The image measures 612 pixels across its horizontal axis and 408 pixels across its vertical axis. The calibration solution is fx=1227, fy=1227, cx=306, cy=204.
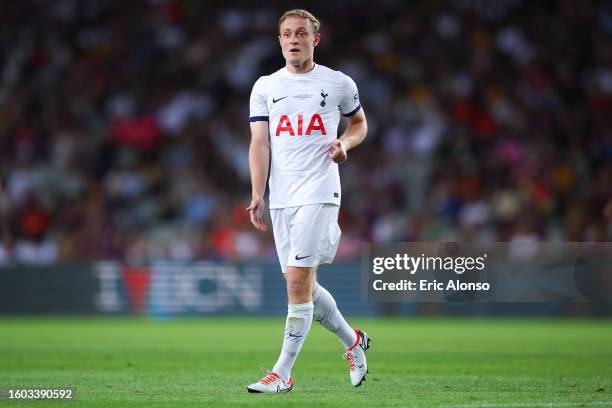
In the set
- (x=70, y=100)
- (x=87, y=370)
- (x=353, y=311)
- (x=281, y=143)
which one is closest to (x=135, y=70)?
(x=70, y=100)

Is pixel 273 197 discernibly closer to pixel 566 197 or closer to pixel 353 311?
pixel 353 311

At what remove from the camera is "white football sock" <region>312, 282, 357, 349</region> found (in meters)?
9.18

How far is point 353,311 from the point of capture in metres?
21.4

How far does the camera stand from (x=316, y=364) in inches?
469

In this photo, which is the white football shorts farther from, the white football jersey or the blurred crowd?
the blurred crowd

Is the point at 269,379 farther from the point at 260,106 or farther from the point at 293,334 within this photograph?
the point at 260,106

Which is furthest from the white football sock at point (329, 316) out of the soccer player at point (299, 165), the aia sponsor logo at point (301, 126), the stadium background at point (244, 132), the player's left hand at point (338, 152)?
the stadium background at point (244, 132)

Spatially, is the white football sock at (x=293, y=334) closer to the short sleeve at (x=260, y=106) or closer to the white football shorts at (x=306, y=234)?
the white football shorts at (x=306, y=234)

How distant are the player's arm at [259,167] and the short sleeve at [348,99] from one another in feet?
1.99

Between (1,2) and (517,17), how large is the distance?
37.1 feet

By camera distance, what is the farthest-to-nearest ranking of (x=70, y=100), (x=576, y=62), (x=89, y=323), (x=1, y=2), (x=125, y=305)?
(x=1, y=2), (x=70, y=100), (x=576, y=62), (x=125, y=305), (x=89, y=323)

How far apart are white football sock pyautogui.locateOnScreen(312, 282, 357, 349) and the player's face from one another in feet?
5.58

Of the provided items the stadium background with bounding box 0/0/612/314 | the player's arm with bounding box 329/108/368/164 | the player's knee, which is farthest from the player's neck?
the stadium background with bounding box 0/0/612/314

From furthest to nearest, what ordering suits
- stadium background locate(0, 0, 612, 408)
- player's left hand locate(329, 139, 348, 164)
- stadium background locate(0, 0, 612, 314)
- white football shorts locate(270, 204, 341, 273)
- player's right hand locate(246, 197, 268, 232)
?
stadium background locate(0, 0, 612, 314)
stadium background locate(0, 0, 612, 408)
player's right hand locate(246, 197, 268, 232)
white football shorts locate(270, 204, 341, 273)
player's left hand locate(329, 139, 348, 164)
